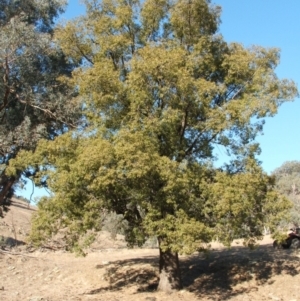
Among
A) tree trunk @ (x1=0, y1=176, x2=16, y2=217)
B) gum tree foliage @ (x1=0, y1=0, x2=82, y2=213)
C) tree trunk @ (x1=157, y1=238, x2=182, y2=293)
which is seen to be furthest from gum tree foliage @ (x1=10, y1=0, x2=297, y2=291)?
tree trunk @ (x1=0, y1=176, x2=16, y2=217)

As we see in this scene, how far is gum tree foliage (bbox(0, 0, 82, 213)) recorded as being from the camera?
56.4 ft

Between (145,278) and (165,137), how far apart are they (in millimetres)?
6275

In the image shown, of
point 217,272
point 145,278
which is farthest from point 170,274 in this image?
point 217,272

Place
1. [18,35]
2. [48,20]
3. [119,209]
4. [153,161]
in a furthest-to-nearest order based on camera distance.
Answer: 1. [48,20]
2. [18,35]
3. [119,209]
4. [153,161]

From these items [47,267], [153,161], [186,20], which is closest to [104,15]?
[186,20]

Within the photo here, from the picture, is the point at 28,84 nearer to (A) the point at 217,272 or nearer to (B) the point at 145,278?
(B) the point at 145,278

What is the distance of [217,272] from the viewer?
15.3 meters

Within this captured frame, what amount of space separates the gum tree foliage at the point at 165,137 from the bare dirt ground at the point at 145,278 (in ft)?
4.60

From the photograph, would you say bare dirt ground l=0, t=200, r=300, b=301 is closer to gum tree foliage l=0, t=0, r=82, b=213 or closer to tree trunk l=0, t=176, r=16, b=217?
tree trunk l=0, t=176, r=16, b=217

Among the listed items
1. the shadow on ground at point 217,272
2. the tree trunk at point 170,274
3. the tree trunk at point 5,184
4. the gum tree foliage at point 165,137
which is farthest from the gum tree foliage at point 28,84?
the tree trunk at point 170,274

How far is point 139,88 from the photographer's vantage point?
12.0 m

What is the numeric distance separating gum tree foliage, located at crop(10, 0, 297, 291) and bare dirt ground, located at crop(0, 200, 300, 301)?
1.40m

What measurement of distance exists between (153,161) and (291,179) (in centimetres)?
7244

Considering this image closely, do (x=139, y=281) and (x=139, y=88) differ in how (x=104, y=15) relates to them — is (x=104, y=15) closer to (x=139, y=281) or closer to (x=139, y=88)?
(x=139, y=88)
